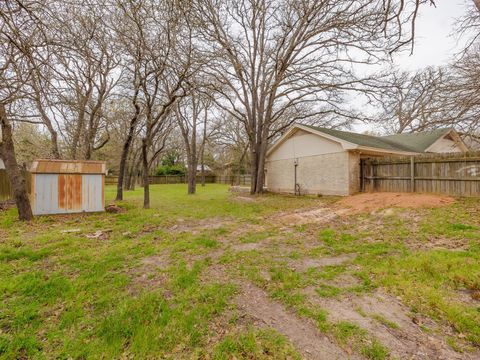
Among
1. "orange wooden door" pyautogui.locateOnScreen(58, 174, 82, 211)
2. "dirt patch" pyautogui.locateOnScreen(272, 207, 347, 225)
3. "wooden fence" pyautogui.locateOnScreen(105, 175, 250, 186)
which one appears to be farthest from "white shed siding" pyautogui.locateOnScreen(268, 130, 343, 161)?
"wooden fence" pyautogui.locateOnScreen(105, 175, 250, 186)

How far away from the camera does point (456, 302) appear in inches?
97.3

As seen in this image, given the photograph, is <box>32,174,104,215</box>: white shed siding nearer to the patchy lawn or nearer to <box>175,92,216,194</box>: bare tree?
the patchy lawn

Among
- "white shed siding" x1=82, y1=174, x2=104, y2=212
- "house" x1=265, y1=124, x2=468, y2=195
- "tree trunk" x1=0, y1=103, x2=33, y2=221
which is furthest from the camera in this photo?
"house" x1=265, y1=124, x2=468, y2=195

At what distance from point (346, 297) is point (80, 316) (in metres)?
2.92

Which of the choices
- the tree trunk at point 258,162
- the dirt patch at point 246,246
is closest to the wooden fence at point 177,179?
the tree trunk at point 258,162

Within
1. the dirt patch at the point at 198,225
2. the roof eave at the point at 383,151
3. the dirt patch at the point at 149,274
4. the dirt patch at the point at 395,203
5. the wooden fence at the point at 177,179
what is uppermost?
the roof eave at the point at 383,151

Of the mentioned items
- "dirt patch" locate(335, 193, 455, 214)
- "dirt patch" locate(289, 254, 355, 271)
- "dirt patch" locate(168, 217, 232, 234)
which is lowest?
"dirt patch" locate(289, 254, 355, 271)

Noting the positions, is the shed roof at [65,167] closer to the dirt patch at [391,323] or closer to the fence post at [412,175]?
→ the dirt patch at [391,323]

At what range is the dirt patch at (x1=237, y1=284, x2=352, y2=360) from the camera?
1.88 m

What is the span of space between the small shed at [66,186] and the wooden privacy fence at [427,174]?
38.4ft

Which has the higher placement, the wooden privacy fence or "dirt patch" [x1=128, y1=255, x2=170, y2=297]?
the wooden privacy fence

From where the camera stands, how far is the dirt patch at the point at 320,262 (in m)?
3.60

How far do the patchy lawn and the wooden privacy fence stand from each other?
3439 mm

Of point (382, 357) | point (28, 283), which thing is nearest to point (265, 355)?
point (382, 357)
